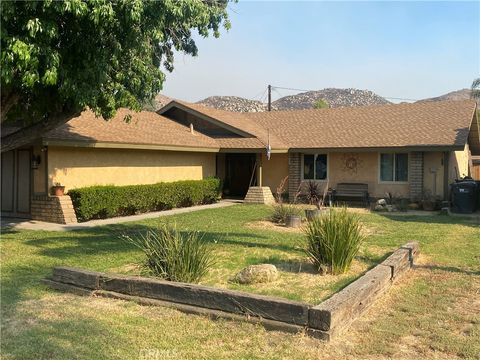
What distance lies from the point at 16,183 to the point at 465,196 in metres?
15.0

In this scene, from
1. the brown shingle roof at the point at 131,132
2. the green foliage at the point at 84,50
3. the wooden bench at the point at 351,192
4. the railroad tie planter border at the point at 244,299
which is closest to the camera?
the railroad tie planter border at the point at 244,299

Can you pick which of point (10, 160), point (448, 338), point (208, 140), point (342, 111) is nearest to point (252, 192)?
point (208, 140)

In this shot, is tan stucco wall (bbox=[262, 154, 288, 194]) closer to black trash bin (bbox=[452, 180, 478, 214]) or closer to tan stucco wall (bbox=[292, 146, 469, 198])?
tan stucco wall (bbox=[292, 146, 469, 198])

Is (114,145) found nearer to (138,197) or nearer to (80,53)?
(138,197)

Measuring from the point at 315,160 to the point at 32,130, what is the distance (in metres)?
13.3

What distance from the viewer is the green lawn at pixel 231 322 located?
446 centimetres

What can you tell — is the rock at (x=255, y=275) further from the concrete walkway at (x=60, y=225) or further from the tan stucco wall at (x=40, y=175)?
the tan stucco wall at (x=40, y=175)

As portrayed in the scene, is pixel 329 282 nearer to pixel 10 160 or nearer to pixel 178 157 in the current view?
pixel 10 160

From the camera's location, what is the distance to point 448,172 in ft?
59.7

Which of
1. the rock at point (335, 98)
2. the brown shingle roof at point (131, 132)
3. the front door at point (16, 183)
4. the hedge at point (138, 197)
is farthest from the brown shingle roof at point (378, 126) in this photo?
the rock at point (335, 98)

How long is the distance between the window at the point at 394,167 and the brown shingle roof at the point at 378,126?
2.53ft

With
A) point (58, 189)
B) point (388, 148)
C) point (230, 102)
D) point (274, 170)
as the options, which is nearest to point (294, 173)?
point (274, 170)

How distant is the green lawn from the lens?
4.46 m

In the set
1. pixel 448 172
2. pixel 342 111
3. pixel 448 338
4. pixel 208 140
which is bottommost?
pixel 448 338
